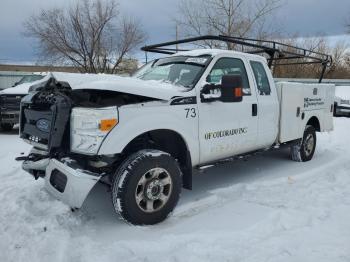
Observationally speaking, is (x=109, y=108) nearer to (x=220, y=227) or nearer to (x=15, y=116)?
(x=220, y=227)

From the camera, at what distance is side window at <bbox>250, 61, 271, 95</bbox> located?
5841 mm

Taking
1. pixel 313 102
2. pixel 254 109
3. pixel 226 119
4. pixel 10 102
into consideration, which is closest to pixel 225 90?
pixel 226 119

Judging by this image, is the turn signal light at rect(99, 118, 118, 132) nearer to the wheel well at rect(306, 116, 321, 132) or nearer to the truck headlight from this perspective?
the truck headlight

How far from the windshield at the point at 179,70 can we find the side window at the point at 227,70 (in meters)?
0.16

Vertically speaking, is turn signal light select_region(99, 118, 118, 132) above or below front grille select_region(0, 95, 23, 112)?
above

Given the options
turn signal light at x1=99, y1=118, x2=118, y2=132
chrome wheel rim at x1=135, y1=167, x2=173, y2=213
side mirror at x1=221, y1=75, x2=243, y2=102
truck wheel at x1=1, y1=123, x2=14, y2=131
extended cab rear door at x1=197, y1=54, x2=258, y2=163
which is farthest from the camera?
truck wheel at x1=1, y1=123, x2=14, y2=131

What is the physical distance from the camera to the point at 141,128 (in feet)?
13.4

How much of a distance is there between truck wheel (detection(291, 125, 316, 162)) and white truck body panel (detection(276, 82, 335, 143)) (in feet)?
0.93

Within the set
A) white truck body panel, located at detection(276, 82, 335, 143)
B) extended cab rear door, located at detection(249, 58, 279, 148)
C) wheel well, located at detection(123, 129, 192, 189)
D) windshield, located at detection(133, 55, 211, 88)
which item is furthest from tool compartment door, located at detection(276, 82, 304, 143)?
wheel well, located at detection(123, 129, 192, 189)

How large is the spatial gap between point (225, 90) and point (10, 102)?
8046 millimetres

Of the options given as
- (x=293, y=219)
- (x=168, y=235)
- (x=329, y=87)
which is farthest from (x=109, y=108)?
(x=329, y=87)

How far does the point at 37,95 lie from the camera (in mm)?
4445

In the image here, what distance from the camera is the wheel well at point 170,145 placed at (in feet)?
14.5

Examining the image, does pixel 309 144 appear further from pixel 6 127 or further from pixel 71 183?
pixel 6 127
